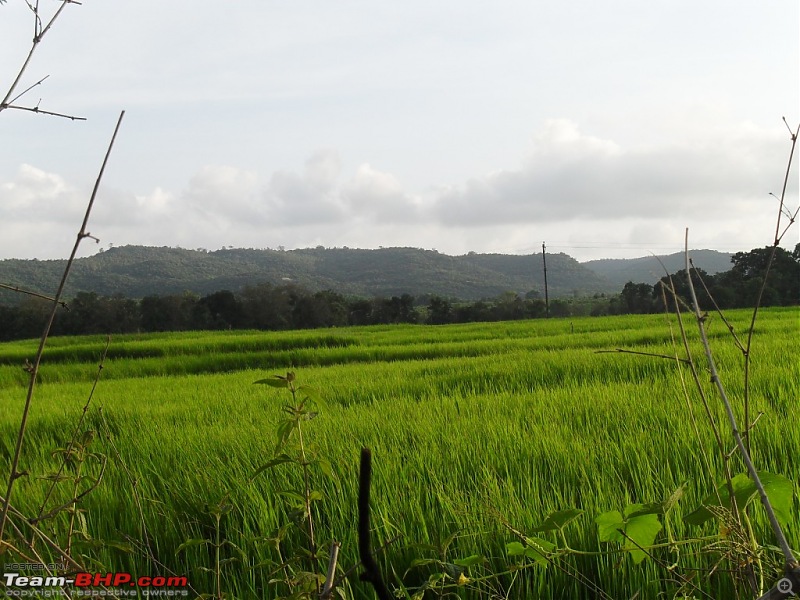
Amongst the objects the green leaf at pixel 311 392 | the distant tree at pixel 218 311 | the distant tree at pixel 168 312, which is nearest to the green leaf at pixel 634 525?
the green leaf at pixel 311 392

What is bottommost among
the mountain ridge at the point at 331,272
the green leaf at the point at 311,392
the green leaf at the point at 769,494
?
the green leaf at the point at 769,494

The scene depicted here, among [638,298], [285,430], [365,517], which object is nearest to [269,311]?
[638,298]

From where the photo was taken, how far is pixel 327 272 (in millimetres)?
122812

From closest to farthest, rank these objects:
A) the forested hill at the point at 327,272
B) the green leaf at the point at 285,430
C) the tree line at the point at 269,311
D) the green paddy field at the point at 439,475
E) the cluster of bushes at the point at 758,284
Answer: the green leaf at the point at 285,430, the green paddy field at the point at 439,475, the cluster of bushes at the point at 758,284, the tree line at the point at 269,311, the forested hill at the point at 327,272

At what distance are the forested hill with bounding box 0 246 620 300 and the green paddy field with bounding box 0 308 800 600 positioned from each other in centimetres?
7412

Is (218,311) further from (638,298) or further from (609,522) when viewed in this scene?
(609,522)

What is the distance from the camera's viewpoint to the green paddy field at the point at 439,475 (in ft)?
5.44

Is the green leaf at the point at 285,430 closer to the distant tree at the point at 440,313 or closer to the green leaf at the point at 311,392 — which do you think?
the green leaf at the point at 311,392

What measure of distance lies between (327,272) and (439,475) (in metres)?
121

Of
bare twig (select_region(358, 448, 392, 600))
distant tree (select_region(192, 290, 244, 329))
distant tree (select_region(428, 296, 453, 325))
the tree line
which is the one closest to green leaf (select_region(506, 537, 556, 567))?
bare twig (select_region(358, 448, 392, 600))

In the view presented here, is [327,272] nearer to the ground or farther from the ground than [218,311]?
farther from the ground

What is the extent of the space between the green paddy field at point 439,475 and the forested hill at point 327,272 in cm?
7412

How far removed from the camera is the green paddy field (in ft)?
5.44

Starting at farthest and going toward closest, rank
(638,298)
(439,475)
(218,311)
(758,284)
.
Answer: (218,311)
(638,298)
(758,284)
(439,475)
